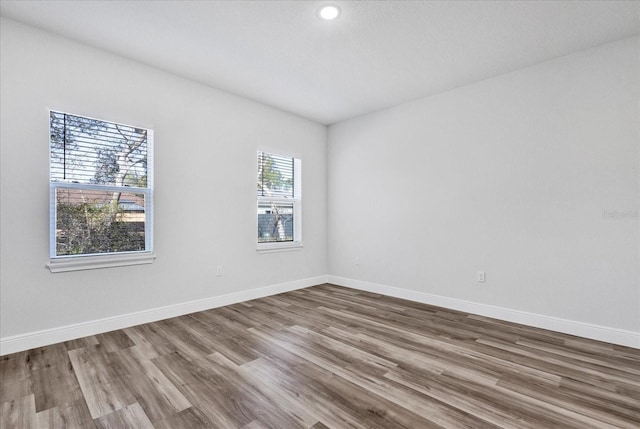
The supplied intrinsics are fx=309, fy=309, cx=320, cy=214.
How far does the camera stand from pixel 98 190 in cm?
294

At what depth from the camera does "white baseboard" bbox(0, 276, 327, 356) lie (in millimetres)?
2510

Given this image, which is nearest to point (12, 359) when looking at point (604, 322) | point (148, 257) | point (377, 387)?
point (148, 257)

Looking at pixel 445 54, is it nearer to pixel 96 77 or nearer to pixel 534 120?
pixel 534 120

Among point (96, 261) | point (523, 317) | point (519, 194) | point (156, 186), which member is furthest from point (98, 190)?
point (523, 317)

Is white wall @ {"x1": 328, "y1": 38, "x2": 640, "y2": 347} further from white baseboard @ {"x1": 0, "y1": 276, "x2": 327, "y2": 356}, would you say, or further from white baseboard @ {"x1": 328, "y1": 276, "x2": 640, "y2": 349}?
white baseboard @ {"x1": 0, "y1": 276, "x2": 327, "y2": 356}

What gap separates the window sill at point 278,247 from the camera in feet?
14.2

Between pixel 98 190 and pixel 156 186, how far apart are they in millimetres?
516

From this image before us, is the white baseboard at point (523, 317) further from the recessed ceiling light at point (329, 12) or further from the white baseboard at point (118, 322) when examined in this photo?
the recessed ceiling light at point (329, 12)

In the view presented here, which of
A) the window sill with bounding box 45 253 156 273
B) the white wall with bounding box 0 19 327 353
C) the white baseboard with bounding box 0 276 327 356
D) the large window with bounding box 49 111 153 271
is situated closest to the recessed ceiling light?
the white wall with bounding box 0 19 327 353

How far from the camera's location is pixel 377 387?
2.00m

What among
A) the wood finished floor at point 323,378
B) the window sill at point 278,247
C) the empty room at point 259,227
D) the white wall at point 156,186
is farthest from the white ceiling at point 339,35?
the wood finished floor at point 323,378

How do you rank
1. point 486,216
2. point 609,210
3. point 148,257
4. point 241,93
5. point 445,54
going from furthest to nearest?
point 241,93 → point 486,216 → point 148,257 → point 445,54 → point 609,210

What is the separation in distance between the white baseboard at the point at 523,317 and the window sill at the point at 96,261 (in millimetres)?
3016

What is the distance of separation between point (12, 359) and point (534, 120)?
5.07m
